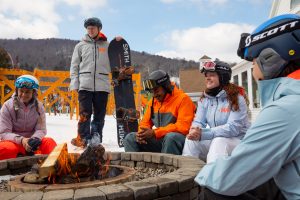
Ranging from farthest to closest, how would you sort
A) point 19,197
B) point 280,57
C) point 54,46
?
point 54,46 → point 19,197 → point 280,57

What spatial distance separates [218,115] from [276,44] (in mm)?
2172

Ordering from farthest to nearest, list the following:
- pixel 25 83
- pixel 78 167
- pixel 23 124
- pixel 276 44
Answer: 1. pixel 23 124
2. pixel 25 83
3. pixel 78 167
4. pixel 276 44

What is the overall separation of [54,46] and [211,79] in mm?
130521

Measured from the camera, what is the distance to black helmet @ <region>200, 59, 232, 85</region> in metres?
3.36

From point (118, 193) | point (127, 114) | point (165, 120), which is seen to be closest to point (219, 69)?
point (165, 120)

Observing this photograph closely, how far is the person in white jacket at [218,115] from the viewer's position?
319 centimetres

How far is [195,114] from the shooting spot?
3.73 meters

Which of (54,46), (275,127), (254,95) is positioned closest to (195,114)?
(275,127)

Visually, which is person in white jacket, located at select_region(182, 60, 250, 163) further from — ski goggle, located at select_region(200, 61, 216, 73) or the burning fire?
the burning fire

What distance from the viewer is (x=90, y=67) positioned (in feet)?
17.1

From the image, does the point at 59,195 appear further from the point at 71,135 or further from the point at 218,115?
the point at 71,135

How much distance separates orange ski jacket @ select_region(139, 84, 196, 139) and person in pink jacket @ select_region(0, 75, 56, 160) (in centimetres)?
127

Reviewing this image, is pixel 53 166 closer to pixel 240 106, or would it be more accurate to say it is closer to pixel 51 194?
pixel 51 194

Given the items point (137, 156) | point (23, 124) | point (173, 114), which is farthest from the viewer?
point (23, 124)
